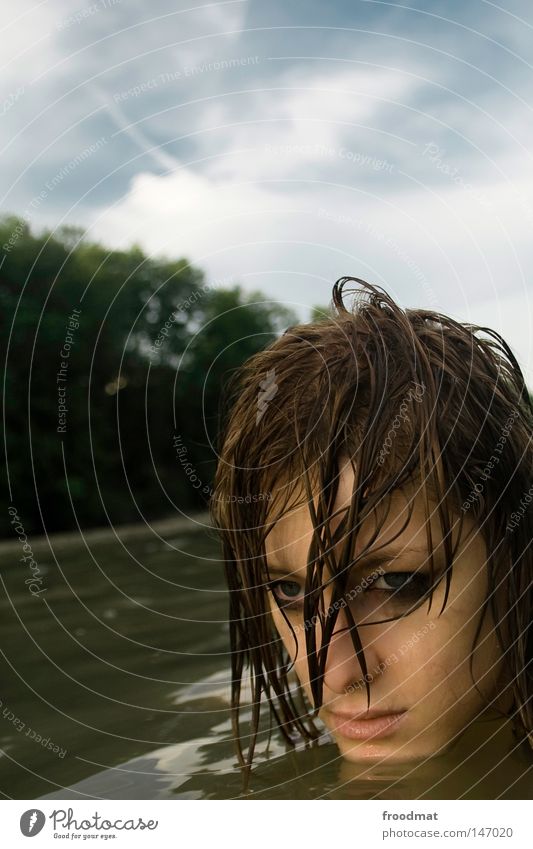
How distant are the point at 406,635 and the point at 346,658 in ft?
0.56

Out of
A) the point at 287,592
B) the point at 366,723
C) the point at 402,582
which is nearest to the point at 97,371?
the point at 287,592

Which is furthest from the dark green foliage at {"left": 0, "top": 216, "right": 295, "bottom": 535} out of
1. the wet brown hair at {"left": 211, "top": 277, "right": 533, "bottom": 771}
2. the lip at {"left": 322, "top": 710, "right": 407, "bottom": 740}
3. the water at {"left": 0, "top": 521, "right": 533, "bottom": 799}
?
the lip at {"left": 322, "top": 710, "right": 407, "bottom": 740}

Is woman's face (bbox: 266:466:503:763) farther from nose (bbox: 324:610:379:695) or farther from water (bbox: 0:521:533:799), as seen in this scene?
water (bbox: 0:521:533:799)

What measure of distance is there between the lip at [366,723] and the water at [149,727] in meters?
0.16

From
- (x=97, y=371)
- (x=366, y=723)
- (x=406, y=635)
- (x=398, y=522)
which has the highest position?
(x=97, y=371)

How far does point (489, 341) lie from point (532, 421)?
10.7 inches

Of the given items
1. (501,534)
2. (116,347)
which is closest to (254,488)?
(501,534)

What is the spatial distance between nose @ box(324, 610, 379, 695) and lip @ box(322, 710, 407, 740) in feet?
0.54

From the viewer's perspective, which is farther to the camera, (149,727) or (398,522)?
(149,727)

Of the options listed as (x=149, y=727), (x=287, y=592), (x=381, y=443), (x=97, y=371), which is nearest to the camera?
(x=381, y=443)

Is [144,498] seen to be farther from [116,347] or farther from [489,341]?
[489,341]

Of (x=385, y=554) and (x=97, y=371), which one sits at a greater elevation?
(x=97, y=371)

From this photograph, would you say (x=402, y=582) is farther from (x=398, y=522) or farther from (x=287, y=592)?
(x=287, y=592)

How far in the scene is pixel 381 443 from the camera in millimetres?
2338
